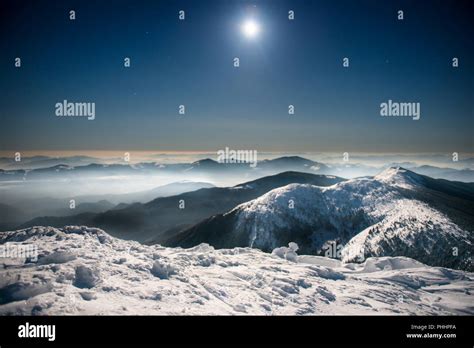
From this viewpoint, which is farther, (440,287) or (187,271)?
(440,287)

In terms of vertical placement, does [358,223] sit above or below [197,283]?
below

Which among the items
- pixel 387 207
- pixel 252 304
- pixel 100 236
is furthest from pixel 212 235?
pixel 252 304

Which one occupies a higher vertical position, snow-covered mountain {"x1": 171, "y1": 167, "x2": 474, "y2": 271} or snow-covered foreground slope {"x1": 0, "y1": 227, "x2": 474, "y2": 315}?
snow-covered foreground slope {"x1": 0, "y1": 227, "x2": 474, "y2": 315}

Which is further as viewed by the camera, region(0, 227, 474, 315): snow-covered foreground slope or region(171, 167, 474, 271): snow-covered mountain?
region(171, 167, 474, 271): snow-covered mountain

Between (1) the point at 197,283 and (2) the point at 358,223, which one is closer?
(1) the point at 197,283
